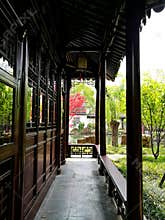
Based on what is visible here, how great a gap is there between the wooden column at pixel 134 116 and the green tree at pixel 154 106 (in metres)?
5.52

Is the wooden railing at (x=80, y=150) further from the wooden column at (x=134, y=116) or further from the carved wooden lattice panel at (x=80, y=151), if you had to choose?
the wooden column at (x=134, y=116)

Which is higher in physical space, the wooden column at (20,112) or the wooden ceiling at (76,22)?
the wooden ceiling at (76,22)

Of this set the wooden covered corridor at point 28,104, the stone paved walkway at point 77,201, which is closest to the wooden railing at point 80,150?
the stone paved walkway at point 77,201

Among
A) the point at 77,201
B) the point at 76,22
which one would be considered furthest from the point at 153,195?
the point at 76,22

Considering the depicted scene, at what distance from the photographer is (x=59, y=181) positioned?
15.3 ft

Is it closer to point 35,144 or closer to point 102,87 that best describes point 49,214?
point 35,144

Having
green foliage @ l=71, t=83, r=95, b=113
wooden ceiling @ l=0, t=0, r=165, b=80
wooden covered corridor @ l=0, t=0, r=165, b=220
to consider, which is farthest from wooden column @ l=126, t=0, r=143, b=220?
green foliage @ l=71, t=83, r=95, b=113

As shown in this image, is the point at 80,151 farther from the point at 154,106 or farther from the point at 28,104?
the point at 28,104

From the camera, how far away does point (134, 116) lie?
83.0 inches

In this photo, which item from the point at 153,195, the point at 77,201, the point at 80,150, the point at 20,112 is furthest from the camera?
the point at 80,150

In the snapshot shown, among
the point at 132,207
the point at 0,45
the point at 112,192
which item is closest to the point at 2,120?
the point at 0,45

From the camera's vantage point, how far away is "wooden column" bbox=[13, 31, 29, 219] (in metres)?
2.02

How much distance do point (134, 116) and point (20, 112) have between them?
1.14 metres

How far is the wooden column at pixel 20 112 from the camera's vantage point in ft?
6.64
